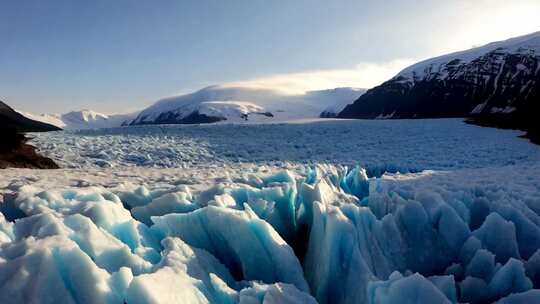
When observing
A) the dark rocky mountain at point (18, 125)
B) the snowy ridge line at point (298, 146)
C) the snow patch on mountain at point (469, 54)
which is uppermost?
the snow patch on mountain at point (469, 54)

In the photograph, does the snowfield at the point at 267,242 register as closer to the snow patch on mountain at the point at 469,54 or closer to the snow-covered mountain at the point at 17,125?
the snow-covered mountain at the point at 17,125

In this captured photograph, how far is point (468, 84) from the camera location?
6094 cm

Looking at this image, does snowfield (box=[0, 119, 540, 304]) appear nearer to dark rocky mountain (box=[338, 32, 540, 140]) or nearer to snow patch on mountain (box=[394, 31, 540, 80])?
dark rocky mountain (box=[338, 32, 540, 140])

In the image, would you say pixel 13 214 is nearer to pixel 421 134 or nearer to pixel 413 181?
pixel 413 181

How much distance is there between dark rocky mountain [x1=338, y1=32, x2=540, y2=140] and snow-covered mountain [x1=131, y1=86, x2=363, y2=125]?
4311 centimetres

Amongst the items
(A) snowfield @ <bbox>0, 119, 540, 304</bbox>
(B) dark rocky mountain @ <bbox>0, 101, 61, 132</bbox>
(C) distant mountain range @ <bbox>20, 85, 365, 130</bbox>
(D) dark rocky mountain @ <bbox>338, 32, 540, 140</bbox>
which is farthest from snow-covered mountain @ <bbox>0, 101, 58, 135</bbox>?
(C) distant mountain range @ <bbox>20, 85, 365, 130</bbox>

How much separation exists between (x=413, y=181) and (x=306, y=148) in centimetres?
1039

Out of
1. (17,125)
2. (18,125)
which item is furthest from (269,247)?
(18,125)

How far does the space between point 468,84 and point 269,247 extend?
212 ft

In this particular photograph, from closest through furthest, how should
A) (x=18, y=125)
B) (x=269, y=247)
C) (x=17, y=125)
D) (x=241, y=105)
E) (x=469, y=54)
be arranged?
1. (x=269, y=247)
2. (x=17, y=125)
3. (x=18, y=125)
4. (x=469, y=54)
5. (x=241, y=105)

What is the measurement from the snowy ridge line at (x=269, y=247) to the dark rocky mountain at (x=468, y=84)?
152 feet

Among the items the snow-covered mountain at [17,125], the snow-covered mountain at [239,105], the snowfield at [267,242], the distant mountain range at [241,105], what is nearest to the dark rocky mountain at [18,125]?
the snow-covered mountain at [17,125]

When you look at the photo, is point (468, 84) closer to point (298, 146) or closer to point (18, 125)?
point (298, 146)

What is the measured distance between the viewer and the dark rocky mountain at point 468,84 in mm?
52600
